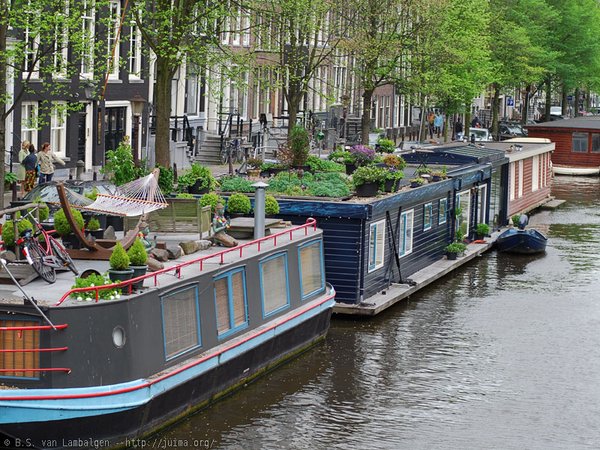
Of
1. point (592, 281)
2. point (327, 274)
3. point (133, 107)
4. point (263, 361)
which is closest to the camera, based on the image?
point (263, 361)

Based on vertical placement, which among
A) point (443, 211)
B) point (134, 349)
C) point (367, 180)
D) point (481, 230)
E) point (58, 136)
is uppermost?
point (58, 136)

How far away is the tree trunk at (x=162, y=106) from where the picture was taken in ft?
122

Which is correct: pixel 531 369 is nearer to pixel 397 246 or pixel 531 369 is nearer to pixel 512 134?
pixel 397 246

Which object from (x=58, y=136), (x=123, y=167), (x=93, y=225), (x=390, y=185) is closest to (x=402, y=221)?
(x=390, y=185)

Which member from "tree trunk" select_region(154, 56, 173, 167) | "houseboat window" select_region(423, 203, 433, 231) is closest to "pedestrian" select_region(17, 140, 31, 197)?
"tree trunk" select_region(154, 56, 173, 167)

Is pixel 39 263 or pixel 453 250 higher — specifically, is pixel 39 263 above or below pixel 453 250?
above

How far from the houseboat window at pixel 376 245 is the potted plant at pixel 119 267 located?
11964 mm

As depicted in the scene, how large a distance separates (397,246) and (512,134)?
6373 cm

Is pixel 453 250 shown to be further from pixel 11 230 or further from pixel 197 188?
pixel 11 230

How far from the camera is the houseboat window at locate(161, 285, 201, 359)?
19.9 m

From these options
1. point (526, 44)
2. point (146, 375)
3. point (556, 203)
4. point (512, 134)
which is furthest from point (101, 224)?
point (512, 134)

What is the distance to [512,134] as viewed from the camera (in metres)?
94.9

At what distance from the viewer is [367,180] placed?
3084 cm

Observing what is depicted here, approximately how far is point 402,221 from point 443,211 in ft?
16.6
